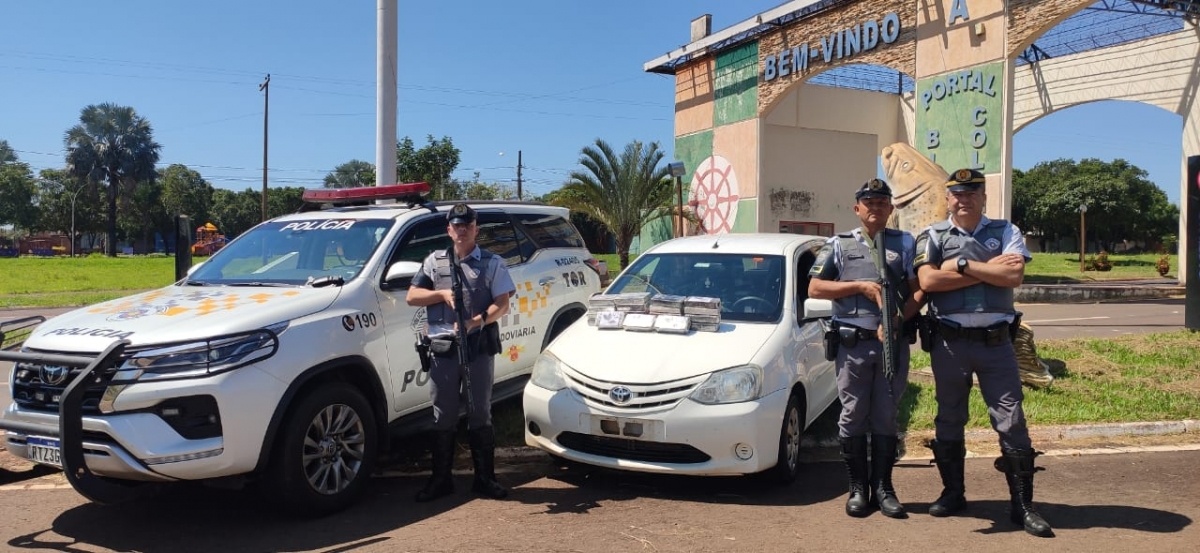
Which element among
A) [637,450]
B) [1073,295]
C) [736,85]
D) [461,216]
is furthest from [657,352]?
[736,85]

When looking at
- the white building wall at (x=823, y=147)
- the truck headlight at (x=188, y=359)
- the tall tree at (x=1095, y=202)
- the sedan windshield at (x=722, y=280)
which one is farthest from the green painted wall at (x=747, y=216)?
the tall tree at (x=1095, y=202)

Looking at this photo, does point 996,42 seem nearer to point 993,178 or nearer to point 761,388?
point 993,178

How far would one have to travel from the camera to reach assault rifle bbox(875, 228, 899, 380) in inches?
175

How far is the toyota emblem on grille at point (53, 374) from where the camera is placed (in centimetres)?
431

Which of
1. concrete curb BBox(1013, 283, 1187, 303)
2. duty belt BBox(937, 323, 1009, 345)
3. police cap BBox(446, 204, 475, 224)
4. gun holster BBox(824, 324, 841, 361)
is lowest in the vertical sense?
concrete curb BBox(1013, 283, 1187, 303)

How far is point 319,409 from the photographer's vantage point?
185 inches

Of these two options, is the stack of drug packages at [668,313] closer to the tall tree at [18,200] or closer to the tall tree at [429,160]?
the tall tree at [429,160]

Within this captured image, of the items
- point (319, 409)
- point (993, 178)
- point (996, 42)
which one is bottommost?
point (319, 409)

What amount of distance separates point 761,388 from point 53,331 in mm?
3989

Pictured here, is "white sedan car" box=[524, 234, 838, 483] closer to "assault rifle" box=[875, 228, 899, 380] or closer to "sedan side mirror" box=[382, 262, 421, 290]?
"assault rifle" box=[875, 228, 899, 380]

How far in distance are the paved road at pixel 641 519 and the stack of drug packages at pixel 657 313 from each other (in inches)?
39.9

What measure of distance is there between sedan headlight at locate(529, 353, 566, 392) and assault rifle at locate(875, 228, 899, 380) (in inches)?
77.4

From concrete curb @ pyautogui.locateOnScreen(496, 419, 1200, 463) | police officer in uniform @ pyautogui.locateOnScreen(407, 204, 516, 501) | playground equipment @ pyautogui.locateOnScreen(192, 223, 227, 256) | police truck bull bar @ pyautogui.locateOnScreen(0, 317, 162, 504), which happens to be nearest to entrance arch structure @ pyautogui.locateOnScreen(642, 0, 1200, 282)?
concrete curb @ pyautogui.locateOnScreen(496, 419, 1200, 463)

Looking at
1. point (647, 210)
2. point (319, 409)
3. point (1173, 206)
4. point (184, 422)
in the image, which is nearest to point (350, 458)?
point (319, 409)
